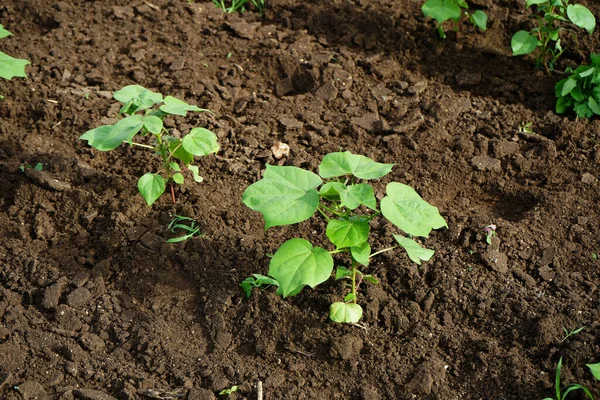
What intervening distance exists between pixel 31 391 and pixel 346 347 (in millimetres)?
1190

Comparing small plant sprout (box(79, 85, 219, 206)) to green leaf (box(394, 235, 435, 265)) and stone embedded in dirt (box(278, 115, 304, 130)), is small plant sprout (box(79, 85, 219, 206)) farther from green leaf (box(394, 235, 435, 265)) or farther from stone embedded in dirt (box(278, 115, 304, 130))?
green leaf (box(394, 235, 435, 265))

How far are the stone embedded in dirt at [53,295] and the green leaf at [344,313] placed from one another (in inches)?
44.7

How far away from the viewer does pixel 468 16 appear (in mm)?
4336

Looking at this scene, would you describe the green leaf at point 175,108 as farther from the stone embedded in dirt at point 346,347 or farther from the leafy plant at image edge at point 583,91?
the leafy plant at image edge at point 583,91

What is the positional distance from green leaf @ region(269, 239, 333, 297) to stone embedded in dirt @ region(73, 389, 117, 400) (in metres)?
0.77

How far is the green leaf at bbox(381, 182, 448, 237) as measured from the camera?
8.66ft

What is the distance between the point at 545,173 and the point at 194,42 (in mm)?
2143

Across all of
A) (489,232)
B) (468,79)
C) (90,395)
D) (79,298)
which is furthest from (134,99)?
(468,79)

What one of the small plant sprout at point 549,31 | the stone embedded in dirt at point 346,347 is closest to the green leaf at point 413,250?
the stone embedded in dirt at point 346,347

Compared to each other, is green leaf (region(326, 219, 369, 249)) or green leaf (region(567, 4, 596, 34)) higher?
green leaf (region(567, 4, 596, 34))

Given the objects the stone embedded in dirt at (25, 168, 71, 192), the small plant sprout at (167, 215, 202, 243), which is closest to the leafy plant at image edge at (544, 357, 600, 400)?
the small plant sprout at (167, 215, 202, 243)

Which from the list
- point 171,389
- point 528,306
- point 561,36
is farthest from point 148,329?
point 561,36

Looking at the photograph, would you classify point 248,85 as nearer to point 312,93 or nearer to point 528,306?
point 312,93

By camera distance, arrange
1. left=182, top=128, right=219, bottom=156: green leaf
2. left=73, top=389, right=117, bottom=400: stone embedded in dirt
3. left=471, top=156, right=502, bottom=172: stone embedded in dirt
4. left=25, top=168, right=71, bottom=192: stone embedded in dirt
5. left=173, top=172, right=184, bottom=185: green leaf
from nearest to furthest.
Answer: left=73, top=389, right=117, bottom=400: stone embedded in dirt
left=182, top=128, right=219, bottom=156: green leaf
left=173, top=172, right=184, bottom=185: green leaf
left=25, top=168, right=71, bottom=192: stone embedded in dirt
left=471, top=156, right=502, bottom=172: stone embedded in dirt
